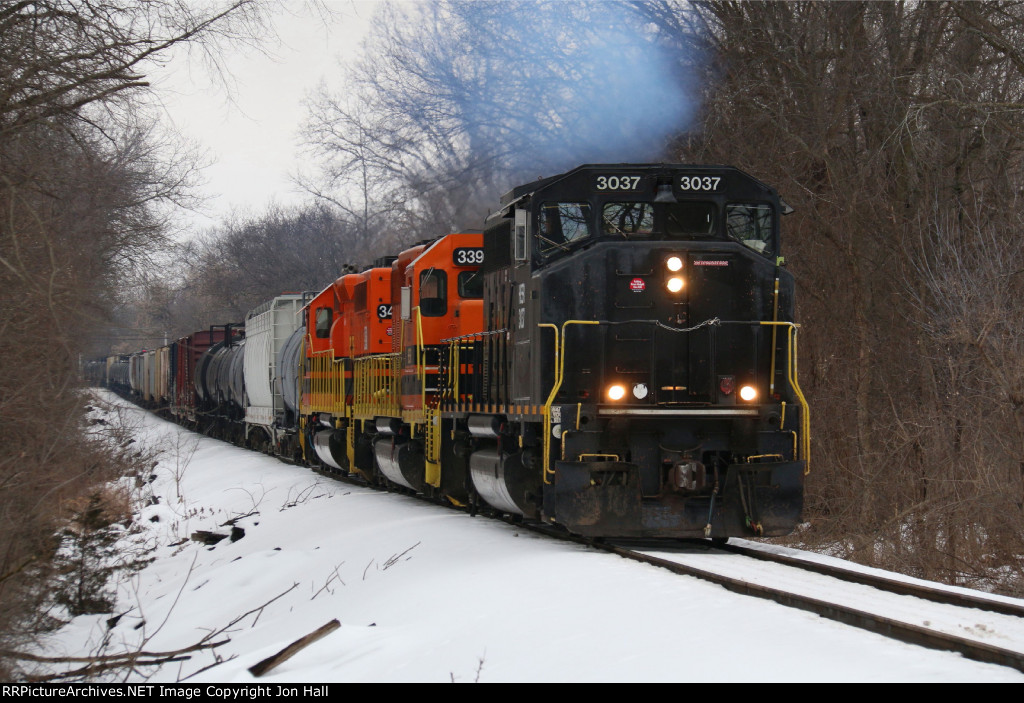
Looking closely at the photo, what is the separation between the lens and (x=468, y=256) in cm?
1515

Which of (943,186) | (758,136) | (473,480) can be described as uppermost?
(758,136)

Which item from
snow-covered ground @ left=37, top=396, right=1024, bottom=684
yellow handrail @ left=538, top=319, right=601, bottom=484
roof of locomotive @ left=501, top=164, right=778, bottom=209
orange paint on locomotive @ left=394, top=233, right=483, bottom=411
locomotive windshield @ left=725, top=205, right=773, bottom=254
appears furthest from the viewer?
orange paint on locomotive @ left=394, top=233, right=483, bottom=411

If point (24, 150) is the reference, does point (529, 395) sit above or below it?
below

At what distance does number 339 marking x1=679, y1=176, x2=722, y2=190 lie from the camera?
10523 mm

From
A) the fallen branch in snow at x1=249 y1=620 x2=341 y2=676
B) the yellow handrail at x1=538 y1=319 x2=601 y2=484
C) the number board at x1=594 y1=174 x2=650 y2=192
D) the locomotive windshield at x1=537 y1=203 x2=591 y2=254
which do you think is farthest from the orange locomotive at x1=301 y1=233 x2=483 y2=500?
the fallen branch in snow at x1=249 y1=620 x2=341 y2=676

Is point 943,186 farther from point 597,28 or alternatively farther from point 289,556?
point 289,556

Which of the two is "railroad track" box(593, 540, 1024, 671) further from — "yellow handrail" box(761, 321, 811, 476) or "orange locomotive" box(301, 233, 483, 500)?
"orange locomotive" box(301, 233, 483, 500)

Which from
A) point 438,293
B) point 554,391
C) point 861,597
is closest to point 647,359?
point 554,391

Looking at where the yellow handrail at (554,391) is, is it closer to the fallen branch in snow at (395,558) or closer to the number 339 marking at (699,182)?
the fallen branch in snow at (395,558)

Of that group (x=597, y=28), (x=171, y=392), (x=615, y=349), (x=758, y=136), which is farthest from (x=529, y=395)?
(x=171, y=392)

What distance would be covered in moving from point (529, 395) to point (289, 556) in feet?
12.5

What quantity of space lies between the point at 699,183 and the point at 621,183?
74 centimetres

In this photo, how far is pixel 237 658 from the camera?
7.86 meters

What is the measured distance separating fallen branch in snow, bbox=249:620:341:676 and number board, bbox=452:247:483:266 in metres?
8.07
